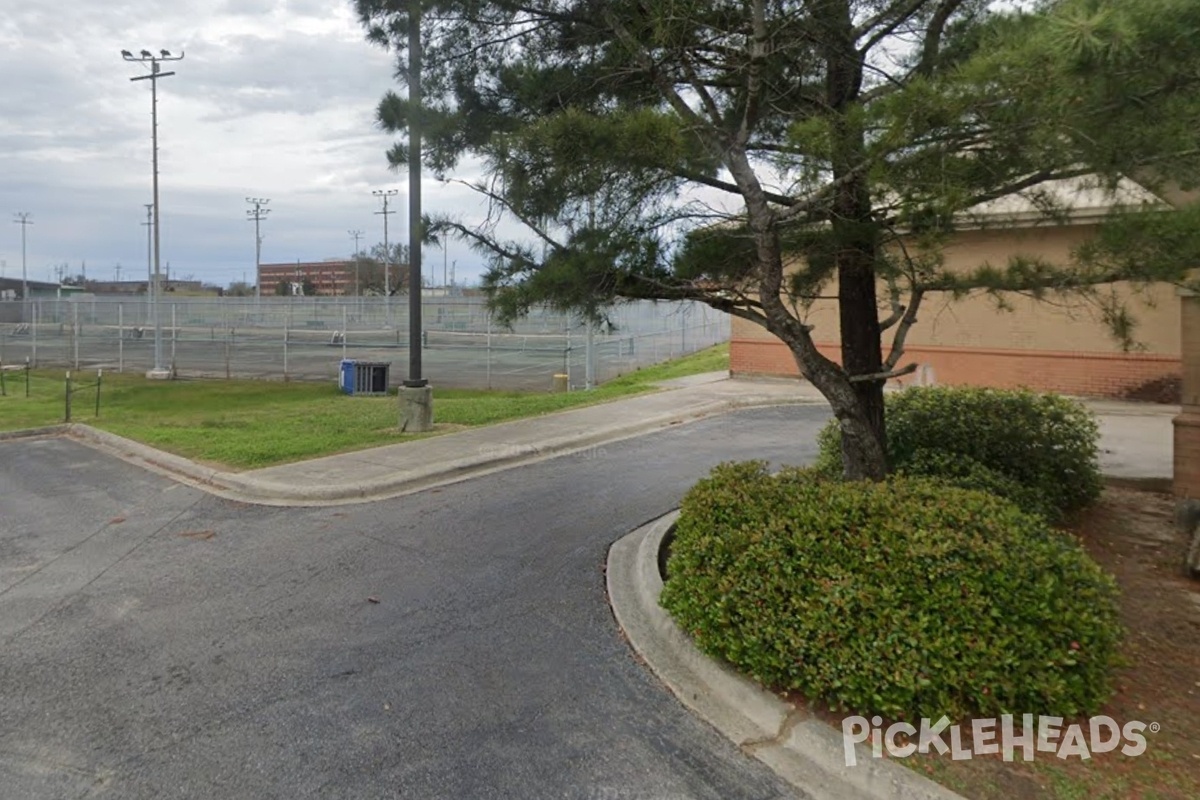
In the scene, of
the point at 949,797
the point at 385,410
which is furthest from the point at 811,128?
the point at 385,410

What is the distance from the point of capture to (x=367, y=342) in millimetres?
30422

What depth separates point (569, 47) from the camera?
225 inches

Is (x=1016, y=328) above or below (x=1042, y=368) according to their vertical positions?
above

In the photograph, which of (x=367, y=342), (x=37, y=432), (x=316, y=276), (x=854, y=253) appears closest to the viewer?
(x=854, y=253)

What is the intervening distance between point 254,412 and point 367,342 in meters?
16.6

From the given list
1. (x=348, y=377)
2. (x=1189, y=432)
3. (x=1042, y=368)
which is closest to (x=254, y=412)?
(x=348, y=377)

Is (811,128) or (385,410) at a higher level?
(811,128)

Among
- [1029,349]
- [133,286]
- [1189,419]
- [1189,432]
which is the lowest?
[1189,432]

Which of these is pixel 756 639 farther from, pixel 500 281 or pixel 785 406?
pixel 785 406

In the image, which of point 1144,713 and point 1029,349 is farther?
point 1029,349

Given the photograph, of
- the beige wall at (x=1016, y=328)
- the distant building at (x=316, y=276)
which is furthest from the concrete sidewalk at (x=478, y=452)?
the distant building at (x=316, y=276)

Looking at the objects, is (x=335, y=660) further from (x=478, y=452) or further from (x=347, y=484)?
(x=478, y=452)

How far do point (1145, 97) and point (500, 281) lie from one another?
376cm

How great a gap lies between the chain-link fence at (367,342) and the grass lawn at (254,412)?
1.79 meters
